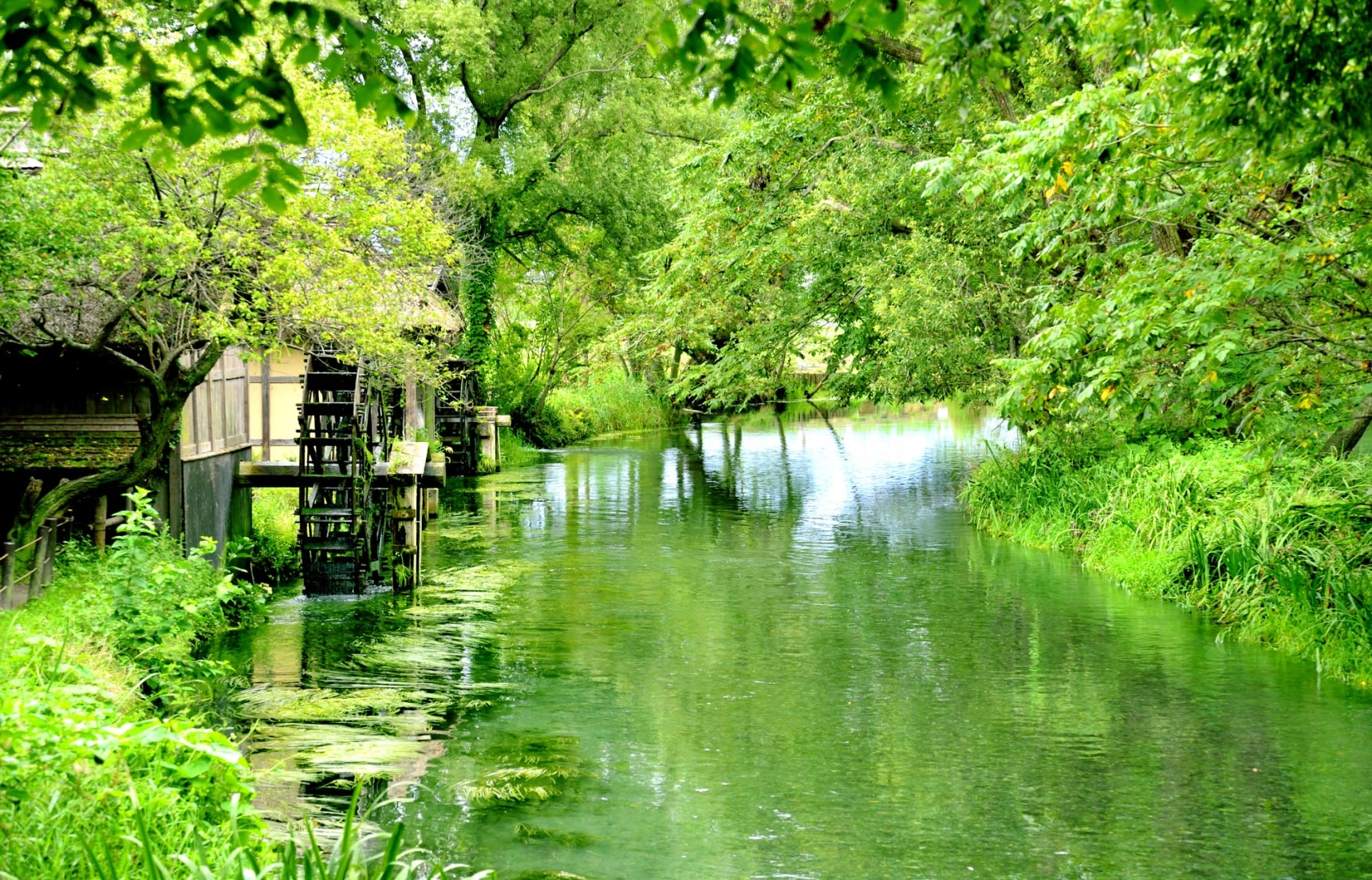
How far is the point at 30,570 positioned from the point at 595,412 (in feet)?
95.6

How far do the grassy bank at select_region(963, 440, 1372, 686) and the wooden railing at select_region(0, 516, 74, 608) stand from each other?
10.0 m

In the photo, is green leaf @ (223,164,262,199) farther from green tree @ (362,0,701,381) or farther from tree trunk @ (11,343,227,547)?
green tree @ (362,0,701,381)

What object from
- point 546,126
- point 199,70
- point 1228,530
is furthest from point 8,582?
point 546,126

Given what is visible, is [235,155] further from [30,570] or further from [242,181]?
[30,570]

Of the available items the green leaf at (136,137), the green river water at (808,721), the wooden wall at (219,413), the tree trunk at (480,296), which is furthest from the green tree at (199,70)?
the tree trunk at (480,296)

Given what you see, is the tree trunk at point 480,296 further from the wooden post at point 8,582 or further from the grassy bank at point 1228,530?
the wooden post at point 8,582

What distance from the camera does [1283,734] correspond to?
9867mm

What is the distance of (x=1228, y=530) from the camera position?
13.5m

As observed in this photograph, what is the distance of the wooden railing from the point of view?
10.1 m

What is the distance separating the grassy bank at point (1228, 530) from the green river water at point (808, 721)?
43cm

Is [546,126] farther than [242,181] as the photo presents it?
Yes

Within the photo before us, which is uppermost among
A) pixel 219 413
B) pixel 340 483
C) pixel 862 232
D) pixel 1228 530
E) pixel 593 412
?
pixel 862 232

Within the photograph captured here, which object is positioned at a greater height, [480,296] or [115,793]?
[480,296]

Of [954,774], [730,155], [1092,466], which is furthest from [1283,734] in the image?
[730,155]
